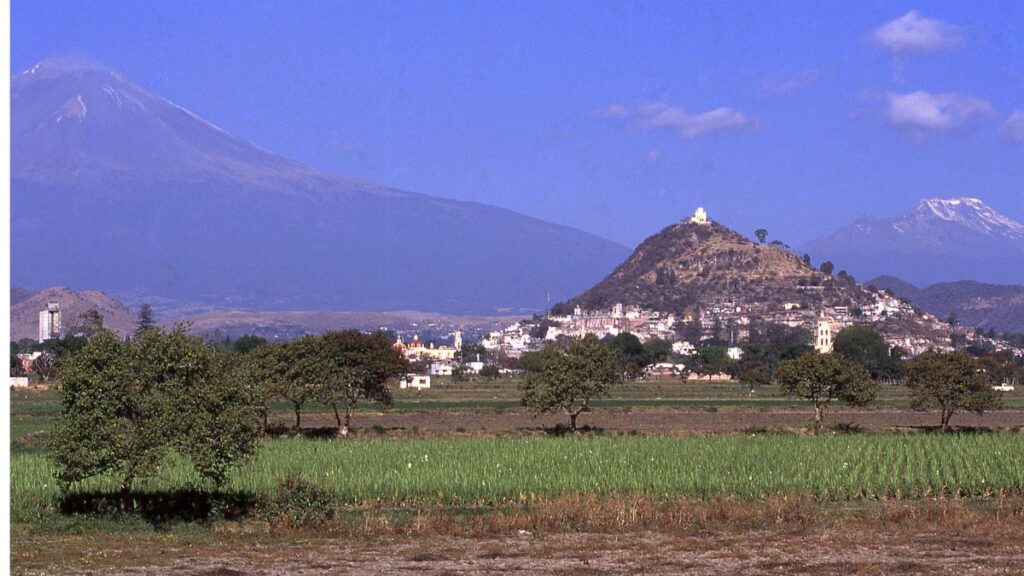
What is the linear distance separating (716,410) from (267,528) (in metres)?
56.5

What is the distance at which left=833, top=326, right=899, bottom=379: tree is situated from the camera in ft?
508

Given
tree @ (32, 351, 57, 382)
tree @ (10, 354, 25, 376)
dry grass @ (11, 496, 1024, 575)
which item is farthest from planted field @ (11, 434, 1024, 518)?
tree @ (10, 354, 25, 376)

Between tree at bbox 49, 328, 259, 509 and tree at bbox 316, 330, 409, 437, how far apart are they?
3032 centimetres

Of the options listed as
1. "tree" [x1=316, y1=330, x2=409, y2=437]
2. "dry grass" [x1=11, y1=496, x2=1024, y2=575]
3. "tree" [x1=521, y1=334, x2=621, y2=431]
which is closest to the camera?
"dry grass" [x1=11, y1=496, x2=1024, y2=575]

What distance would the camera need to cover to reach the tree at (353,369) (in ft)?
196

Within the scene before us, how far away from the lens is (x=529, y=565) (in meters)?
23.0

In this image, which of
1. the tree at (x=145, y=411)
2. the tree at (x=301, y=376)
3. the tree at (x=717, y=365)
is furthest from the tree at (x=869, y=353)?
the tree at (x=145, y=411)

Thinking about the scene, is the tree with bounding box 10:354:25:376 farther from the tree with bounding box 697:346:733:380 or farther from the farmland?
the farmland

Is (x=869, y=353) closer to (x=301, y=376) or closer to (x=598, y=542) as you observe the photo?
(x=301, y=376)

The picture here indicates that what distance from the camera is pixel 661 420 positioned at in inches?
2815

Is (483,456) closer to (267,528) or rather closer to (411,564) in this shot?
(267,528)

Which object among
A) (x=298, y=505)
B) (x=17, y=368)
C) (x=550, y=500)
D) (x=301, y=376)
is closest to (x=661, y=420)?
(x=301, y=376)

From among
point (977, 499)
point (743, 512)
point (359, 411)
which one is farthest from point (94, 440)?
point (359, 411)

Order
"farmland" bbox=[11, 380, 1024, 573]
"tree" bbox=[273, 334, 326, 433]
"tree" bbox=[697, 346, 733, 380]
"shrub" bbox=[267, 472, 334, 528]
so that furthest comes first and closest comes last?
1. "tree" bbox=[697, 346, 733, 380]
2. "tree" bbox=[273, 334, 326, 433]
3. "shrub" bbox=[267, 472, 334, 528]
4. "farmland" bbox=[11, 380, 1024, 573]
